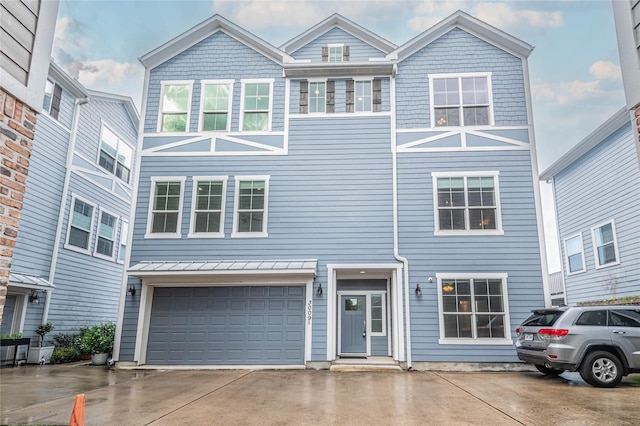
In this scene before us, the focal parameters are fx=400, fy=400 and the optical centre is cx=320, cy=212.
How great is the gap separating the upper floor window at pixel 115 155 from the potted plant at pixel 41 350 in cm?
615

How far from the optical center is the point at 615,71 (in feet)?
70.4

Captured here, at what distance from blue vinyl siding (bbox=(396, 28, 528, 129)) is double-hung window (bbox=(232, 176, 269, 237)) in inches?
178

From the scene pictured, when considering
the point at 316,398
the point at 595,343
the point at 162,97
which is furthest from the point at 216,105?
the point at 595,343

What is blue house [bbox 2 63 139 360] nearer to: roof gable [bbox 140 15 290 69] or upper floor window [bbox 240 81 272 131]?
roof gable [bbox 140 15 290 69]

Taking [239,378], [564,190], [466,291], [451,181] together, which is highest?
[564,190]

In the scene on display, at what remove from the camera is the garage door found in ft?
35.4

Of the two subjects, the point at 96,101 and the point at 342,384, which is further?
the point at 96,101

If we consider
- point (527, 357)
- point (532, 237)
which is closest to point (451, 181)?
point (532, 237)

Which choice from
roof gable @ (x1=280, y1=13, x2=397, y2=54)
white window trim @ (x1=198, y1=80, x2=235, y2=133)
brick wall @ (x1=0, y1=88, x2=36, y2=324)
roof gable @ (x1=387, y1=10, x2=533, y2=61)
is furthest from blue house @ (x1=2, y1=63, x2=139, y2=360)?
roof gable @ (x1=387, y1=10, x2=533, y2=61)

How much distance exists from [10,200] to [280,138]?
9178 mm

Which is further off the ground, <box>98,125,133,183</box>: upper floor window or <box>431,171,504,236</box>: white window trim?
<box>98,125,133,183</box>: upper floor window

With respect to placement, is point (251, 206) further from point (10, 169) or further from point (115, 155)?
point (10, 169)

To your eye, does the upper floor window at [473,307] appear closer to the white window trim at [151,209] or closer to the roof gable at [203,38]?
the white window trim at [151,209]

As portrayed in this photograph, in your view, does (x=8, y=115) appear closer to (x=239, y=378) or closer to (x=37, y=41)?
(x=37, y=41)
